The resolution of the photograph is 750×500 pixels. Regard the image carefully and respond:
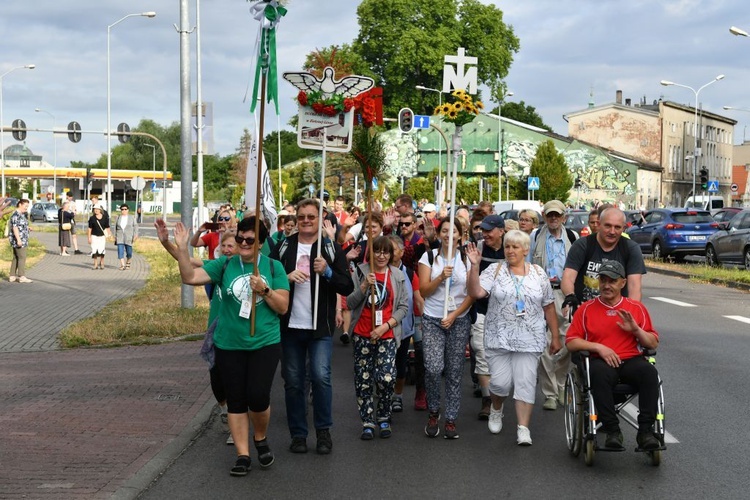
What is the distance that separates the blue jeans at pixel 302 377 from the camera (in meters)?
7.61

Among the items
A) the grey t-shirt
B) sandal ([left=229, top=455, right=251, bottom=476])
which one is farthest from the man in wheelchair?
sandal ([left=229, top=455, right=251, bottom=476])

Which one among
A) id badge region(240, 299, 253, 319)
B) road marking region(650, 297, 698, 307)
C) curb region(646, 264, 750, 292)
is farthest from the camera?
curb region(646, 264, 750, 292)

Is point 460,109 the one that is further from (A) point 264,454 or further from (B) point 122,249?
(B) point 122,249

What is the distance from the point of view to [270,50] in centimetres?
773

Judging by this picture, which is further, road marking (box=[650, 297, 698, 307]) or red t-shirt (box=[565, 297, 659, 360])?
road marking (box=[650, 297, 698, 307])

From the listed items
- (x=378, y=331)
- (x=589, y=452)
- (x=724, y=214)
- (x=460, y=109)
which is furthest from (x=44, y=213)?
(x=589, y=452)

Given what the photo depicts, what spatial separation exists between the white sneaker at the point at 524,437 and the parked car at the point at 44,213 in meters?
71.1

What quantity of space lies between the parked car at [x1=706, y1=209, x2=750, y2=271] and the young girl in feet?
64.6

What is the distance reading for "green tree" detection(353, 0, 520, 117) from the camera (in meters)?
73.1

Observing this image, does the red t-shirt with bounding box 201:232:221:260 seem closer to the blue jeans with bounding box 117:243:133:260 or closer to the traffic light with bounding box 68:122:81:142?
the blue jeans with bounding box 117:243:133:260

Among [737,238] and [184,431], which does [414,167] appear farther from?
[184,431]

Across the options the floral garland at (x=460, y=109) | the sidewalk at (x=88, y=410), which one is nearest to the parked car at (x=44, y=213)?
the sidewalk at (x=88, y=410)

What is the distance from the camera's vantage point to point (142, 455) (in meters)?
7.34

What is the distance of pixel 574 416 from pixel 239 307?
8.00ft
